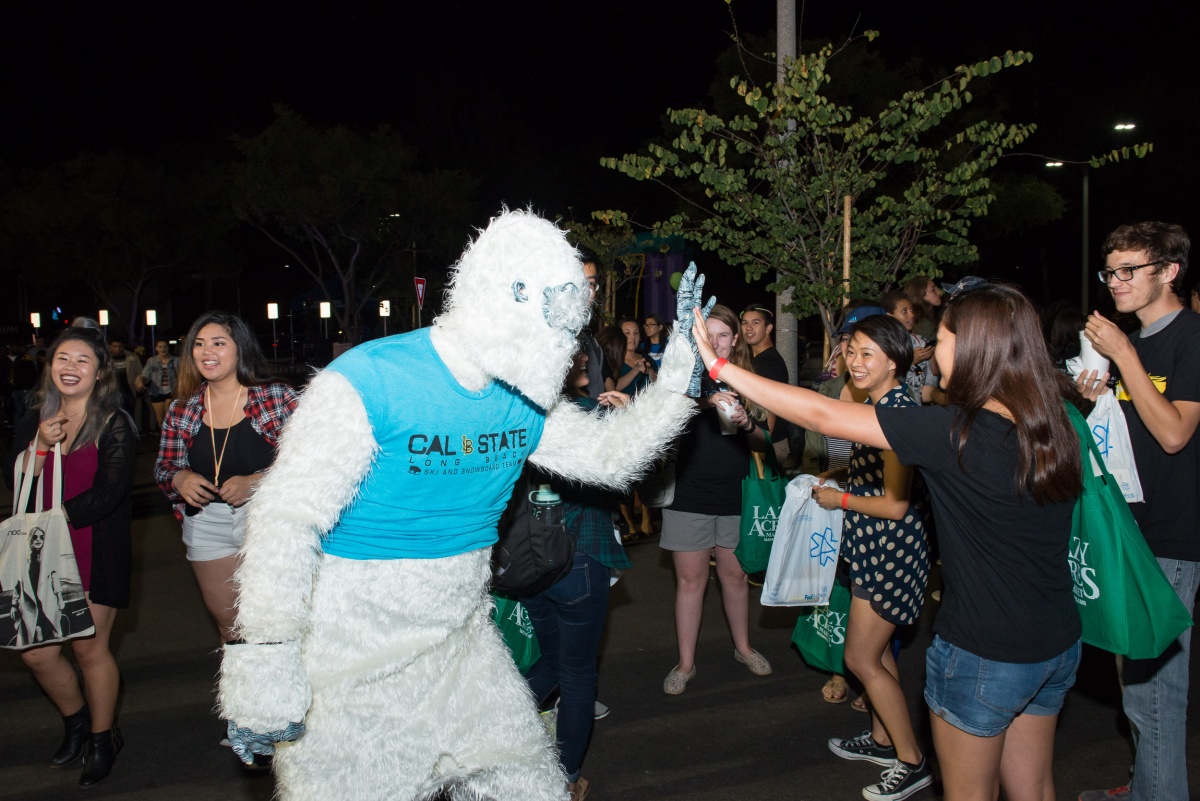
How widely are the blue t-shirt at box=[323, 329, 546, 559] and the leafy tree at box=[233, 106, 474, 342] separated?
31.9 meters

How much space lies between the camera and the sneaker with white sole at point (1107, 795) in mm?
Answer: 3584

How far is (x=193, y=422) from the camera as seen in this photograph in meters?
4.30

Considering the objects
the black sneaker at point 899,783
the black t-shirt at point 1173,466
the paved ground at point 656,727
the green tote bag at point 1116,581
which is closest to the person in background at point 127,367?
the paved ground at point 656,727

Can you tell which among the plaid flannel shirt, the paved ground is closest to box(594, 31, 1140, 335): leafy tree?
the paved ground

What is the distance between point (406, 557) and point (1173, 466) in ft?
8.68

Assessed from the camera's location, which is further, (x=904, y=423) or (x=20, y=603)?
(x=20, y=603)

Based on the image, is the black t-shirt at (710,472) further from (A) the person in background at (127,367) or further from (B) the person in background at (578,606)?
(A) the person in background at (127,367)

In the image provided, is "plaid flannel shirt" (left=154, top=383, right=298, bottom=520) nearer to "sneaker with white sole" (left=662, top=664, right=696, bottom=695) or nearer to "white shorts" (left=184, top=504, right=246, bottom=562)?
"white shorts" (left=184, top=504, right=246, bottom=562)

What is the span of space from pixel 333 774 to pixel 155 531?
768 cm

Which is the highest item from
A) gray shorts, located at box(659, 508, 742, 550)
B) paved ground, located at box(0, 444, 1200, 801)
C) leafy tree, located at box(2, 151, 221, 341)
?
leafy tree, located at box(2, 151, 221, 341)

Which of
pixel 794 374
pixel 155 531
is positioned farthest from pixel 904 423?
pixel 155 531

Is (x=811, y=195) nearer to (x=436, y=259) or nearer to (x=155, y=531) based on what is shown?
(x=155, y=531)

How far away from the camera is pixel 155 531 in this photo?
907 cm

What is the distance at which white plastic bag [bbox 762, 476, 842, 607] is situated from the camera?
4.36m
